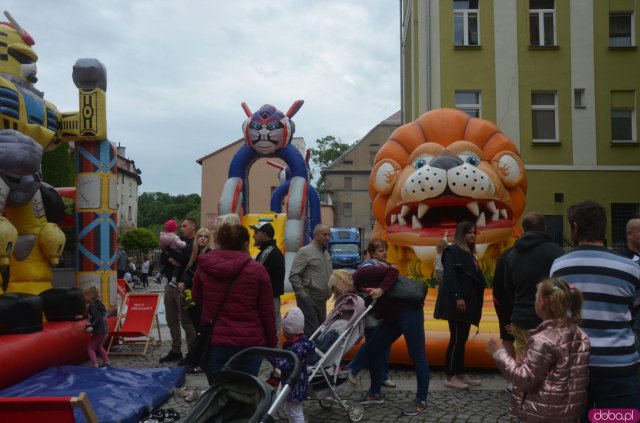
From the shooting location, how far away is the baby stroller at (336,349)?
14.7 ft

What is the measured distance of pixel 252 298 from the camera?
12.5 ft

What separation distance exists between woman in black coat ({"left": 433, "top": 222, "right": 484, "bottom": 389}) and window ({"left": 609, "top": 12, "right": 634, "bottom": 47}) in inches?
502

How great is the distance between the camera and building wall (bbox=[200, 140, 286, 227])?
133 feet

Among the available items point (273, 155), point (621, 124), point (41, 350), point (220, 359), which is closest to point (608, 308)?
point (220, 359)

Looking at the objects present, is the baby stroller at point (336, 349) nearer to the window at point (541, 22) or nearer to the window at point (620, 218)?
the window at point (620, 218)

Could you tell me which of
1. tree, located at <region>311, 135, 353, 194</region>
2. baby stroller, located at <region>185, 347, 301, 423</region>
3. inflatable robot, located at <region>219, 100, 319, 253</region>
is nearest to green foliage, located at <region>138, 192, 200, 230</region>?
tree, located at <region>311, 135, 353, 194</region>

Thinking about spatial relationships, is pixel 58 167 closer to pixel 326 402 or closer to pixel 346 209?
pixel 326 402

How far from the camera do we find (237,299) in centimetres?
379

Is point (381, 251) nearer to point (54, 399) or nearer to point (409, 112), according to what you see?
point (54, 399)

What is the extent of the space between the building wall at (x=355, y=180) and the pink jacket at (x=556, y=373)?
46.6m

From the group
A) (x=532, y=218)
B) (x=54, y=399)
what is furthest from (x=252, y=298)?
(x=532, y=218)

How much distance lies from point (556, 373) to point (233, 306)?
1994mm

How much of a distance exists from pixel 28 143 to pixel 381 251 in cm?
361

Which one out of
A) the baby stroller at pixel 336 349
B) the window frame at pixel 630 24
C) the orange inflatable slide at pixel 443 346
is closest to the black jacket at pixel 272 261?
the baby stroller at pixel 336 349
